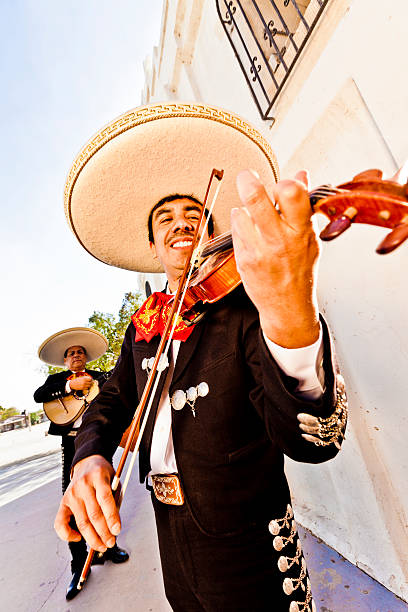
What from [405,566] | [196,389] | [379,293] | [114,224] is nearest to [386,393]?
[379,293]

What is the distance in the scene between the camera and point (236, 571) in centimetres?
85

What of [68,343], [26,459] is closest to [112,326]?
[26,459]

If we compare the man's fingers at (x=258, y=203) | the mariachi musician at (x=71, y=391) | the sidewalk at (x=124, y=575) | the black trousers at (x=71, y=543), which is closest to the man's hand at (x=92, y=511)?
the man's fingers at (x=258, y=203)

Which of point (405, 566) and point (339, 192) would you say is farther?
point (405, 566)

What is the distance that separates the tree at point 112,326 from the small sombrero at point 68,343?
9174 mm

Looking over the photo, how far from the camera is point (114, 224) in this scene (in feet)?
6.41

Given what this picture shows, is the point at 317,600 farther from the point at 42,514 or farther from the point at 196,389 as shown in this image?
the point at 42,514

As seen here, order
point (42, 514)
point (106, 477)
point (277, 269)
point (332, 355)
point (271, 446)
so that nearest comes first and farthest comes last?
point (277, 269) → point (332, 355) → point (106, 477) → point (271, 446) → point (42, 514)

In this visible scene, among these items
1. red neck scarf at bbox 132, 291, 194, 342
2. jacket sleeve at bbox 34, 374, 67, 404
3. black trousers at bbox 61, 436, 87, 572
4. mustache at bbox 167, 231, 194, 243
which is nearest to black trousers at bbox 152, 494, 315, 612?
red neck scarf at bbox 132, 291, 194, 342

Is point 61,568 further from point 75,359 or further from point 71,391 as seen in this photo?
point 75,359

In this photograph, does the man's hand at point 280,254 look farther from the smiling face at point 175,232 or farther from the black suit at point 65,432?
the black suit at point 65,432

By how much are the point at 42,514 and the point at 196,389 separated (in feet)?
16.4

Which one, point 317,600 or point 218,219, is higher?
point 218,219

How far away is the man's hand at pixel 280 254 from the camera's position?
1.75 feet
